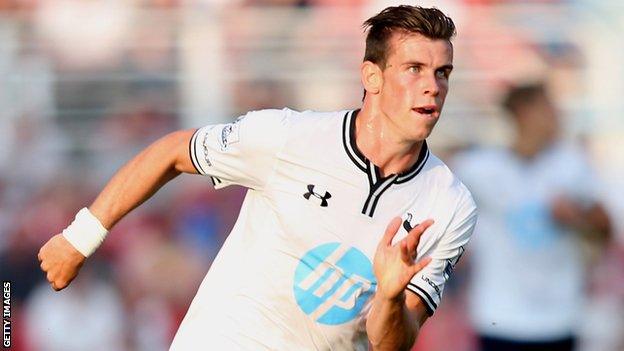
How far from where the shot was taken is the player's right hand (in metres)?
4.58

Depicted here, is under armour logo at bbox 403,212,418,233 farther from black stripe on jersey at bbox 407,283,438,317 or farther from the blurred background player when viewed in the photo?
the blurred background player

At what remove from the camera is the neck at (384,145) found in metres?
4.59

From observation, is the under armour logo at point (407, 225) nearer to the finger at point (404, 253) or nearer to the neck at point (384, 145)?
the neck at point (384, 145)

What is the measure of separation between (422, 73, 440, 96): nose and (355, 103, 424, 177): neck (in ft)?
0.59

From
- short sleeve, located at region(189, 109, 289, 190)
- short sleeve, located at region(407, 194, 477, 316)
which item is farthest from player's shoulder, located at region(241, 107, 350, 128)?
short sleeve, located at region(407, 194, 477, 316)

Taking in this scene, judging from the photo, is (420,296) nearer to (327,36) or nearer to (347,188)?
(347,188)

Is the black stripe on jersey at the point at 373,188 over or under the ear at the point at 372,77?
under

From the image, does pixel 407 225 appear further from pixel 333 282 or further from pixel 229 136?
pixel 229 136

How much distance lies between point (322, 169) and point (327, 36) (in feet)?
14.7

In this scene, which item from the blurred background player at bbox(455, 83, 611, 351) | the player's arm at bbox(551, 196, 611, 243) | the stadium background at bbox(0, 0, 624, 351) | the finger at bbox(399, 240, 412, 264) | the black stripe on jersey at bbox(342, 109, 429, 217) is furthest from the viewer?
the stadium background at bbox(0, 0, 624, 351)

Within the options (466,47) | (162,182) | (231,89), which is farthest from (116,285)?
(162,182)

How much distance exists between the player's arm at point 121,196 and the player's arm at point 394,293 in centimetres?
94

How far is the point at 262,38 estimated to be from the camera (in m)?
9.04
